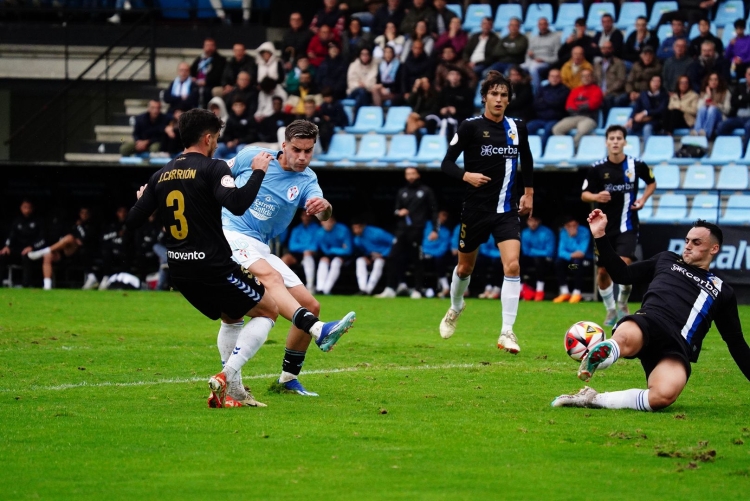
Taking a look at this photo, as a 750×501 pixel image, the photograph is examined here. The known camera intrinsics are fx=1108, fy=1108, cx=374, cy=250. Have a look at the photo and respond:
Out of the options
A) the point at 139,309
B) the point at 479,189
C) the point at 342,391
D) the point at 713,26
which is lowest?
the point at 139,309

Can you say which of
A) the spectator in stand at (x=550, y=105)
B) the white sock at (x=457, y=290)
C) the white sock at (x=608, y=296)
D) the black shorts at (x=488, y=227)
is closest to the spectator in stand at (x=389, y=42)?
the spectator in stand at (x=550, y=105)

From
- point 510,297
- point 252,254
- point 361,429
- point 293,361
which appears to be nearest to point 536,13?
point 510,297

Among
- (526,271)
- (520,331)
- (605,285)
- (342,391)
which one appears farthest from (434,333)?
(526,271)

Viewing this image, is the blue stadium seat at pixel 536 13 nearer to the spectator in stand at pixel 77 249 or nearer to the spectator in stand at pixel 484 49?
the spectator in stand at pixel 484 49

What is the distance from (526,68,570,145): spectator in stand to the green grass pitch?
1038cm

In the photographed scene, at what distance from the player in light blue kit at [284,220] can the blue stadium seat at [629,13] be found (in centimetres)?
1718

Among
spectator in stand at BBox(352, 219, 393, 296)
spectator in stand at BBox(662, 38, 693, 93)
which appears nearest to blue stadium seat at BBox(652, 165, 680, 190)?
spectator in stand at BBox(662, 38, 693, 93)

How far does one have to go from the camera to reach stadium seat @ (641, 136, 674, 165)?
67.5 feet

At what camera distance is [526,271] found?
68.9 ft

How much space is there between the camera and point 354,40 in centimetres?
2483

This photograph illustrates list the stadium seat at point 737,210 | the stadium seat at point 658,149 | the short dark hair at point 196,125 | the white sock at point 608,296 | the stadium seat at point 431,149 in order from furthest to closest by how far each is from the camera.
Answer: the stadium seat at point 431,149
the stadium seat at point 658,149
the stadium seat at point 737,210
the white sock at point 608,296
the short dark hair at point 196,125

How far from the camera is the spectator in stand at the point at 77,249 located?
23.0 metres

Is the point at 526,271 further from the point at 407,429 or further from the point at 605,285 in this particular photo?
the point at 407,429

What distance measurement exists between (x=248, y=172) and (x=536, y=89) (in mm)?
15110
